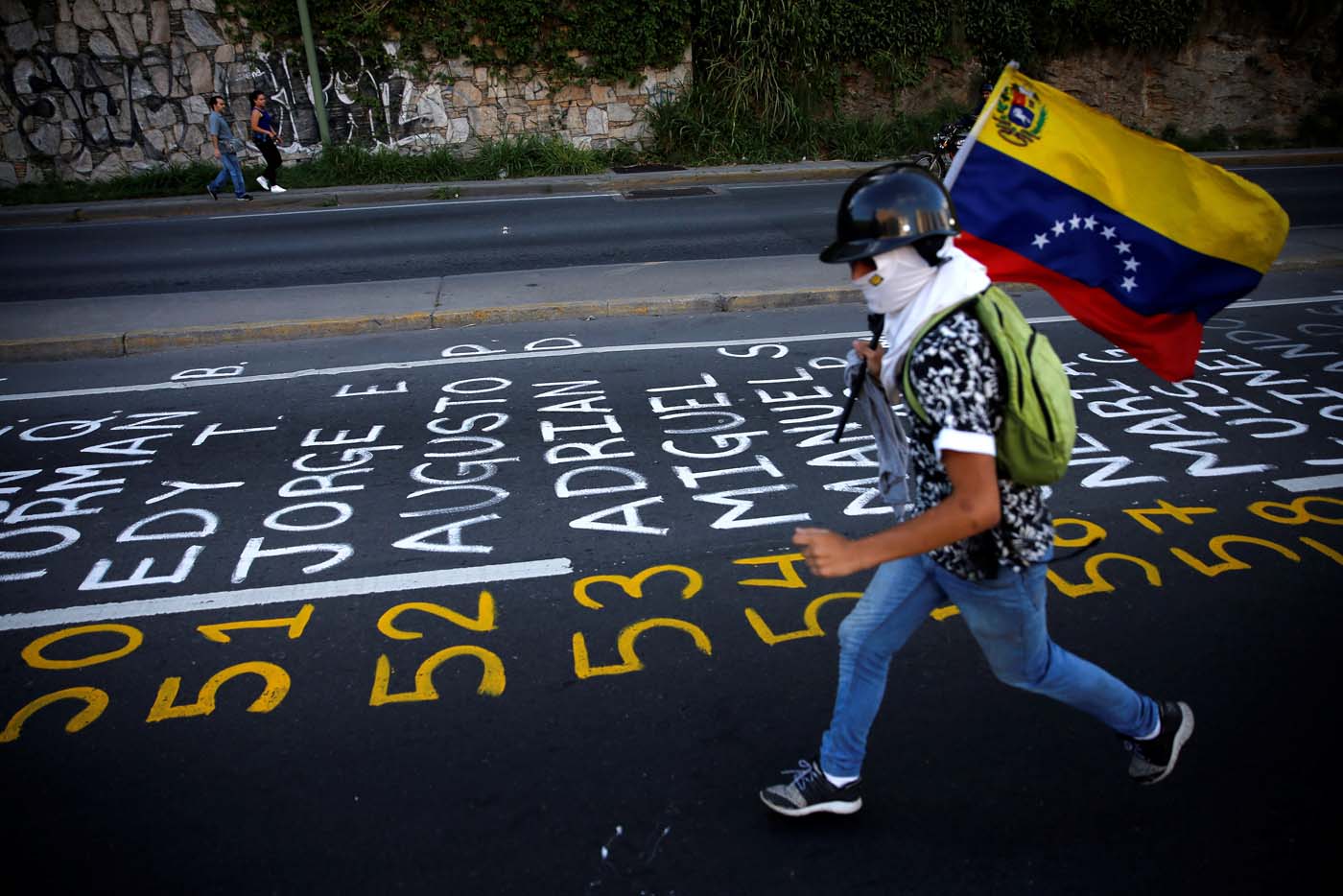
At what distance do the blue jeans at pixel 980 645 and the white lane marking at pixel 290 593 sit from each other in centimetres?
187

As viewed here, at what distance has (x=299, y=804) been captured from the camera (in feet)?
9.78

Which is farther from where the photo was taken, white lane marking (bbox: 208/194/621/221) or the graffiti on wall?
the graffiti on wall

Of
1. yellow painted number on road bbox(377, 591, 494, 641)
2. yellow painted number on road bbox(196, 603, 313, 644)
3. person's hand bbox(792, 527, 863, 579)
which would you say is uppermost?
person's hand bbox(792, 527, 863, 579)

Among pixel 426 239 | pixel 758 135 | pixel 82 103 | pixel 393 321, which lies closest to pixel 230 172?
pixel 82 103

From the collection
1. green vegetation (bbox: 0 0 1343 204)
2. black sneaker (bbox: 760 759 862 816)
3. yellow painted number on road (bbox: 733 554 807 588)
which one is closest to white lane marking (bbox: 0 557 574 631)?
yellow painted number on road (bbox: 733 554 807 588)

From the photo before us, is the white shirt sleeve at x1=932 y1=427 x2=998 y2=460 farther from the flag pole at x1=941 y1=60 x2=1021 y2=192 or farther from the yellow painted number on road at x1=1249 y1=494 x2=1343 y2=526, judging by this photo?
the yellow painted number on road at x1=1249 y1=494 x2=1343 y2=526

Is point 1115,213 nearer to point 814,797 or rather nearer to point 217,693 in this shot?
point 814,797

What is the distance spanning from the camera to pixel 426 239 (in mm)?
13203

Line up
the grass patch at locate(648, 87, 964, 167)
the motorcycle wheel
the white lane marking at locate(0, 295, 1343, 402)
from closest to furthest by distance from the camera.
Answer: the white lane marking at locate(0, 295, 1343, 402), the motorcycle wheel, the grass patch at locate(648, 87, 964, 167)

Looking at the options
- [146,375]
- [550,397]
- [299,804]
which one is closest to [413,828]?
[299,804]

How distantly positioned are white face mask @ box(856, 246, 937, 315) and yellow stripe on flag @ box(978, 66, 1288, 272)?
847mm

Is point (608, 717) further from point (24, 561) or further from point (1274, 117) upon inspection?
point (1274, 117)

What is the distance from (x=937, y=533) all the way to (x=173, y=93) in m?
21.1

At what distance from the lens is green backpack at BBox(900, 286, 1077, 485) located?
7.36 feet
